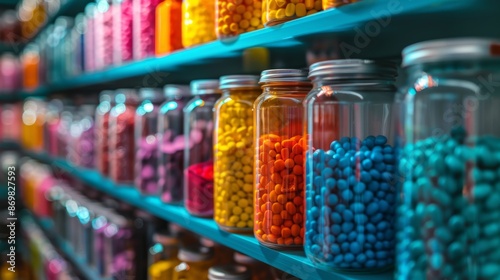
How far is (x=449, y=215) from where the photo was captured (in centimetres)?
60

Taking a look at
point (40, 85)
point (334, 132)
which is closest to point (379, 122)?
point (334, 132)

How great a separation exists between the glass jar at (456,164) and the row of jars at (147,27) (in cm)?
22

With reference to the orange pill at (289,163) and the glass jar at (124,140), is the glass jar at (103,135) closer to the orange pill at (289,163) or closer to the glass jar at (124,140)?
the glass jar at (124,140)

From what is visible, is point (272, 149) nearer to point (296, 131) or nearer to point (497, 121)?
point (296, 131)

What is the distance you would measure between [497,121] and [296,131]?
39 centimetres

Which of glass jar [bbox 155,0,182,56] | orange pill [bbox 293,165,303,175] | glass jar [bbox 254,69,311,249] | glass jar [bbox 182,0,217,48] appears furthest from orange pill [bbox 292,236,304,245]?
glass jar [bbox 155,0,182,56]

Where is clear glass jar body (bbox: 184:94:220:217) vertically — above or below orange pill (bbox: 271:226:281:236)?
above

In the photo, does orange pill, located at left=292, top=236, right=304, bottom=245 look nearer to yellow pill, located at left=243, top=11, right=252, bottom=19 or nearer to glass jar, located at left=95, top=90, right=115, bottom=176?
Answer: yellow pill, located at left=243, top=11, right=252, bottom=19

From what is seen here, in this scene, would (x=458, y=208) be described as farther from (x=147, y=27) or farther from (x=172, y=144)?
(x=147, y=27)

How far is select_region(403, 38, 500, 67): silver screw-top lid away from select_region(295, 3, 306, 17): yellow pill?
0.31 metres

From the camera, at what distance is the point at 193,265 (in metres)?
1.32

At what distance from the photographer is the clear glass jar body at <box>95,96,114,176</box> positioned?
6.42 ft

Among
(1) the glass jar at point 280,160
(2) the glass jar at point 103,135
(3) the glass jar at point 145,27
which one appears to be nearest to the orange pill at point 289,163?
(1) the glass jar at point 280,160

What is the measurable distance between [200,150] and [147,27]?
462 mm
